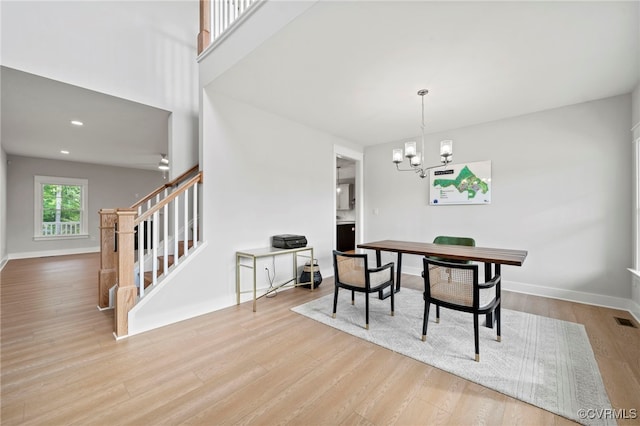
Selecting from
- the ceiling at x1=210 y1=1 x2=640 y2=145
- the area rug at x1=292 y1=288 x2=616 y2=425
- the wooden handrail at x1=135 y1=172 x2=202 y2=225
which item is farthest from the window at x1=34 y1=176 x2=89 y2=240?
the area rug at x1=292 y1=288 x2=616 y2=425

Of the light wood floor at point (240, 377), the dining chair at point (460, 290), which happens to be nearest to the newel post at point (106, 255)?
the light wood floor at point (240, 377)

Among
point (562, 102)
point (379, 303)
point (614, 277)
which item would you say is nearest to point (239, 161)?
point (379, 303)

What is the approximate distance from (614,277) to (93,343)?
5.53 m

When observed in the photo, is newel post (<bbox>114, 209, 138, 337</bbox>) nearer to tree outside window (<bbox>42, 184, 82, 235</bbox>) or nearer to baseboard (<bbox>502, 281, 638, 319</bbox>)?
baseboard (<bbox>502, 281, 638, 319</bbox>)

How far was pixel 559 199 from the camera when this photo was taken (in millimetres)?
3387

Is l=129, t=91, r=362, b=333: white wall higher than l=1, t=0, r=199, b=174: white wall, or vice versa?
l=1, t=0, r=199, b=174: white wall

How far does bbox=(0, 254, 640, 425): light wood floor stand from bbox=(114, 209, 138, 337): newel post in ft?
0.56

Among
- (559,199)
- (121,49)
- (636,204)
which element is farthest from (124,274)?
(636,204)

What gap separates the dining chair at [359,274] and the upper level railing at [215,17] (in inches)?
109

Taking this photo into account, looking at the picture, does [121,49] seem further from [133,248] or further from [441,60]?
[441,60]

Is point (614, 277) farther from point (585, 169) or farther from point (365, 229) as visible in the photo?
point (365, 229)

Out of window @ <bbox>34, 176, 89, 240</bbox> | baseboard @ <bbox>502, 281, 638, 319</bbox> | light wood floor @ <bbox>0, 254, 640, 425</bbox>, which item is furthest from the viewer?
window @ <bbox>34, 176, 89, 240</bbox>

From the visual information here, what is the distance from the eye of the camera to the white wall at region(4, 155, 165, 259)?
6.15m

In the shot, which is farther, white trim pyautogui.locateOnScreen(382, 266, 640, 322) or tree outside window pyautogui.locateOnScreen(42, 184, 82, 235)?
tree outside window pyautogui.locateOnScreen(42, 184, 82, 235)
